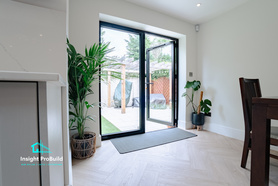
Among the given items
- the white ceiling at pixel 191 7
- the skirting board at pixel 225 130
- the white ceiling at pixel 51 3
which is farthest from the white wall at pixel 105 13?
the skirting board at pixel 225 130

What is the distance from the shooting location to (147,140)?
2305mm

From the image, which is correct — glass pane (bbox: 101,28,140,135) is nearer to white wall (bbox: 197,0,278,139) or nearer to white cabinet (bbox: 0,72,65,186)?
white wall (bbox: 197,0,278,139)

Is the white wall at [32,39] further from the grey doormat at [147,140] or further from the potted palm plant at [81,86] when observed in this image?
the grey doormat at [147,140]

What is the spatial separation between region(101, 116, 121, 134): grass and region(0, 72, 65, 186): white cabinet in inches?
77.5

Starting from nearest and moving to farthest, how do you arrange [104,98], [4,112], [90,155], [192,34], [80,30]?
1. [4,112]
2. [90,155]
3. [80,30]
4. [104,98]
5. [192,34]

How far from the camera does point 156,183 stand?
1.25 meters

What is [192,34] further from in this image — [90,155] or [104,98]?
[90,155]

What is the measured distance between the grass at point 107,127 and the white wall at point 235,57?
204 centimetres

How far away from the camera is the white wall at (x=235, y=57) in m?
2.03

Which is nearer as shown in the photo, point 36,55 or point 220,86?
point 36,55

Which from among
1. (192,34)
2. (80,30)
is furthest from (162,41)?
(80,30)

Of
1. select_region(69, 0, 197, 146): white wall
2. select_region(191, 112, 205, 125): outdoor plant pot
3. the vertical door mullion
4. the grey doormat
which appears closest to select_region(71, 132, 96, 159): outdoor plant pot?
select_region(69, 0, 197, 146): white wall

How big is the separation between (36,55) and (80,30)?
1119mm

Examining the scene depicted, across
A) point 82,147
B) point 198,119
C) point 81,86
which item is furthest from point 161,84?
point 82,147
